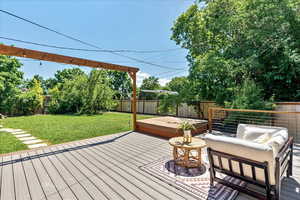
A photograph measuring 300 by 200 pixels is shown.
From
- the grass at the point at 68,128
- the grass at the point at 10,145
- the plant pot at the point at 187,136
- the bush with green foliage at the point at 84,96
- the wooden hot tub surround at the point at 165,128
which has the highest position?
the bush with green foliage at the point at 84,96

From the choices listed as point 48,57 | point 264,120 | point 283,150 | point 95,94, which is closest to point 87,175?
point 283,150

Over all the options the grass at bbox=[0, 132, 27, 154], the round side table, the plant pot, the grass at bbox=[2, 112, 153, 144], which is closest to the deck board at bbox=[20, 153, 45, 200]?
the grass at bbox=[0, 132, 27, 154]

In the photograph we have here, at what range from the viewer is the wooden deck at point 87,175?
2.00 metres

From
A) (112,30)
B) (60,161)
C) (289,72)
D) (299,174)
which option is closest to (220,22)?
(289,72)

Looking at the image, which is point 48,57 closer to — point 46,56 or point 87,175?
point 46,56

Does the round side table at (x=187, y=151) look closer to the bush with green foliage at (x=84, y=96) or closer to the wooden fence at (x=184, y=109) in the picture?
the wooden fence at (x=184, y=109)

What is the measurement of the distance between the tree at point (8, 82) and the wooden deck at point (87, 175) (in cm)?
1146

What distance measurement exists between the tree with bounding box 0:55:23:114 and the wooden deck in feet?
37.6

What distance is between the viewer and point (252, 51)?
6082 mm

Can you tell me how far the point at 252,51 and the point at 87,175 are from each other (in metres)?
7.40

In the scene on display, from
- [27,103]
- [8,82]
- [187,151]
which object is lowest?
[187,151]

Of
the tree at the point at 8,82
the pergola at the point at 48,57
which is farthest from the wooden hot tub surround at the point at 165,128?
the tree at the point at 8,82

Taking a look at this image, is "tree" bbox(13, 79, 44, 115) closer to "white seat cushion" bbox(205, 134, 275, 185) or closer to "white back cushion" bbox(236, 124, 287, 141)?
"white seat cushion" bbox(205, 134, 275, 185)

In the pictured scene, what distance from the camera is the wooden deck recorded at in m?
2.00
